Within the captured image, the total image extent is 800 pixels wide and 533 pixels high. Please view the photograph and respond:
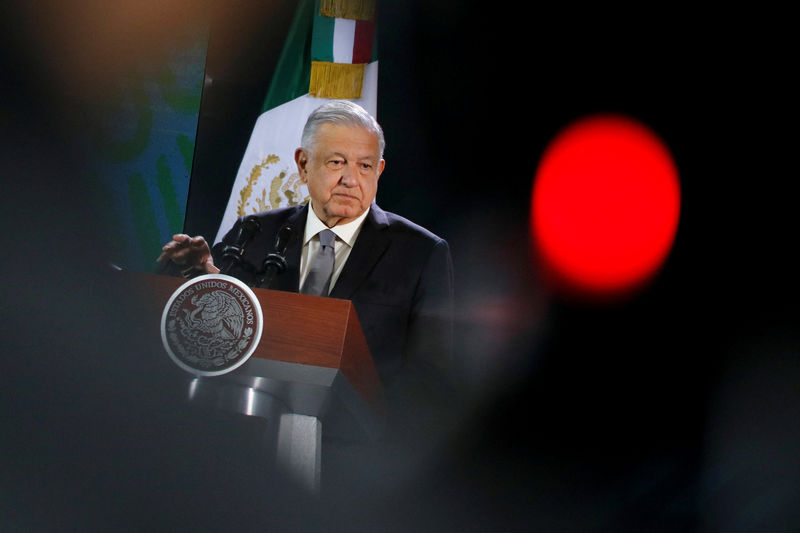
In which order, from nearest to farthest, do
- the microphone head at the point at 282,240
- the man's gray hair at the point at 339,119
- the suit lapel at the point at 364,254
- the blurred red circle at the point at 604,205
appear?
the microphone head at the point at 282,240
the suit lapel at the point at 364,254
the man's gray hair at the point at 339,119
the blurred red circle at the point at 604,205

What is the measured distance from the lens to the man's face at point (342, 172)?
7.86 ft

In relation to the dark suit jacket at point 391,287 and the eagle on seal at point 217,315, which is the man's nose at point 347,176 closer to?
the dark suit jacket at point 391,287

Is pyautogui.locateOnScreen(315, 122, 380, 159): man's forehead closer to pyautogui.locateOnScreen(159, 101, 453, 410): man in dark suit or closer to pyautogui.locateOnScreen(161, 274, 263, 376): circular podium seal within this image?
pyautogui.locateOnScreen(159, 101, 453, 410): man in dark suit

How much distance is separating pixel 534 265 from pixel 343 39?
44.7 inches

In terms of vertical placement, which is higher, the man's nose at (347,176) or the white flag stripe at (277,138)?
the white flag stripe at (277,138)

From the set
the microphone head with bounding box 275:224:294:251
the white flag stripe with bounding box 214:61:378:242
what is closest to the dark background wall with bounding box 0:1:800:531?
the white flag stripe with bounding box 214:61:378:242

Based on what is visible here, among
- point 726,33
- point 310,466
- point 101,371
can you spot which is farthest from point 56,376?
point 726,33

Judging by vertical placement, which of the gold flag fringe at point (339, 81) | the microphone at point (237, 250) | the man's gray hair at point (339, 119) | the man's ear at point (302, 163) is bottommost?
the microphone at point (237, 250)

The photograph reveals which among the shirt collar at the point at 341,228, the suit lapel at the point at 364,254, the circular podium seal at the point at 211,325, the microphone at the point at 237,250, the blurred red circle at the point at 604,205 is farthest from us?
the blurred red circle at the point at 604,205

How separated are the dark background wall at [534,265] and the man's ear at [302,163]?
27 cm

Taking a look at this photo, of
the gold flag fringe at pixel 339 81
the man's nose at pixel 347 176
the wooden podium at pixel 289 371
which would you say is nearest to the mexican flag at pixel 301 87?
the gold flag fringe at pixel 339 81

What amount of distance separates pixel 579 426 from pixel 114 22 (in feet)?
7.56

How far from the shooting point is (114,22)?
8.48ft

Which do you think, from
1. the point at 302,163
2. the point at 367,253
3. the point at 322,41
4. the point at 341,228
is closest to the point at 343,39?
the point at 322,41
